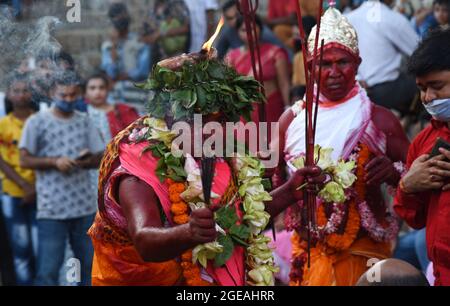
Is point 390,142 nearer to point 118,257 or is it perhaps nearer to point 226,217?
point 226,217

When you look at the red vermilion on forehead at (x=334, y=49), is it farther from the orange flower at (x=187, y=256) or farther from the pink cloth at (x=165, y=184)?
the orange flower at (x=187, y=256)

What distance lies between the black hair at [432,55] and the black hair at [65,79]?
2738 millimetres

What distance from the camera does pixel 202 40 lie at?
10641 mm

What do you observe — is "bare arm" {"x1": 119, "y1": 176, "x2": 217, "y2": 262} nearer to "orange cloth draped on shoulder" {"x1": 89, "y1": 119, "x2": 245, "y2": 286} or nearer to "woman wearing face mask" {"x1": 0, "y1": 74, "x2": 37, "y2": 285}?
"orange cloth draped on shoulder" {"x1": 89, "y1": 119, "x2": 245, "y2": 286}

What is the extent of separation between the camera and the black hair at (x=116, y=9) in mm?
11047

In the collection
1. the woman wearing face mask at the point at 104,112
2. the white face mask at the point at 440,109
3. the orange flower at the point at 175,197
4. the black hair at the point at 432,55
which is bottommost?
the woman wearing face mask at the point at 104,112

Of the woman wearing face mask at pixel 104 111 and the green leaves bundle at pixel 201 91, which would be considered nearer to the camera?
the green leaves bundle at pixel 201 91

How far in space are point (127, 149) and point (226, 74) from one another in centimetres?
57

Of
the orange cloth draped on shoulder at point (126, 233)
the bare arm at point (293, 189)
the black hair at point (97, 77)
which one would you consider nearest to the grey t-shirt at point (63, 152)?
the black hair at point (97, 77)

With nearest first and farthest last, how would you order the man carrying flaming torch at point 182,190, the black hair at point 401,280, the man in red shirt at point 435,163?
the black hair at point 401,280 → the man carrying flaming torch at point 182,190 → the man in red shirt at point 435,163

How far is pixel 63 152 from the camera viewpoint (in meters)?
8.77

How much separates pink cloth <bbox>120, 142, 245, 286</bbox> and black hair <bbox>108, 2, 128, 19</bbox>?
583 centimetres

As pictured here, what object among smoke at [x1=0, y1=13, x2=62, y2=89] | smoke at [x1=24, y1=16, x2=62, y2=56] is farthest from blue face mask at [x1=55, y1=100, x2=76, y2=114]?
smoke at [x1=24, y1=16, x2=62, y2=56]
